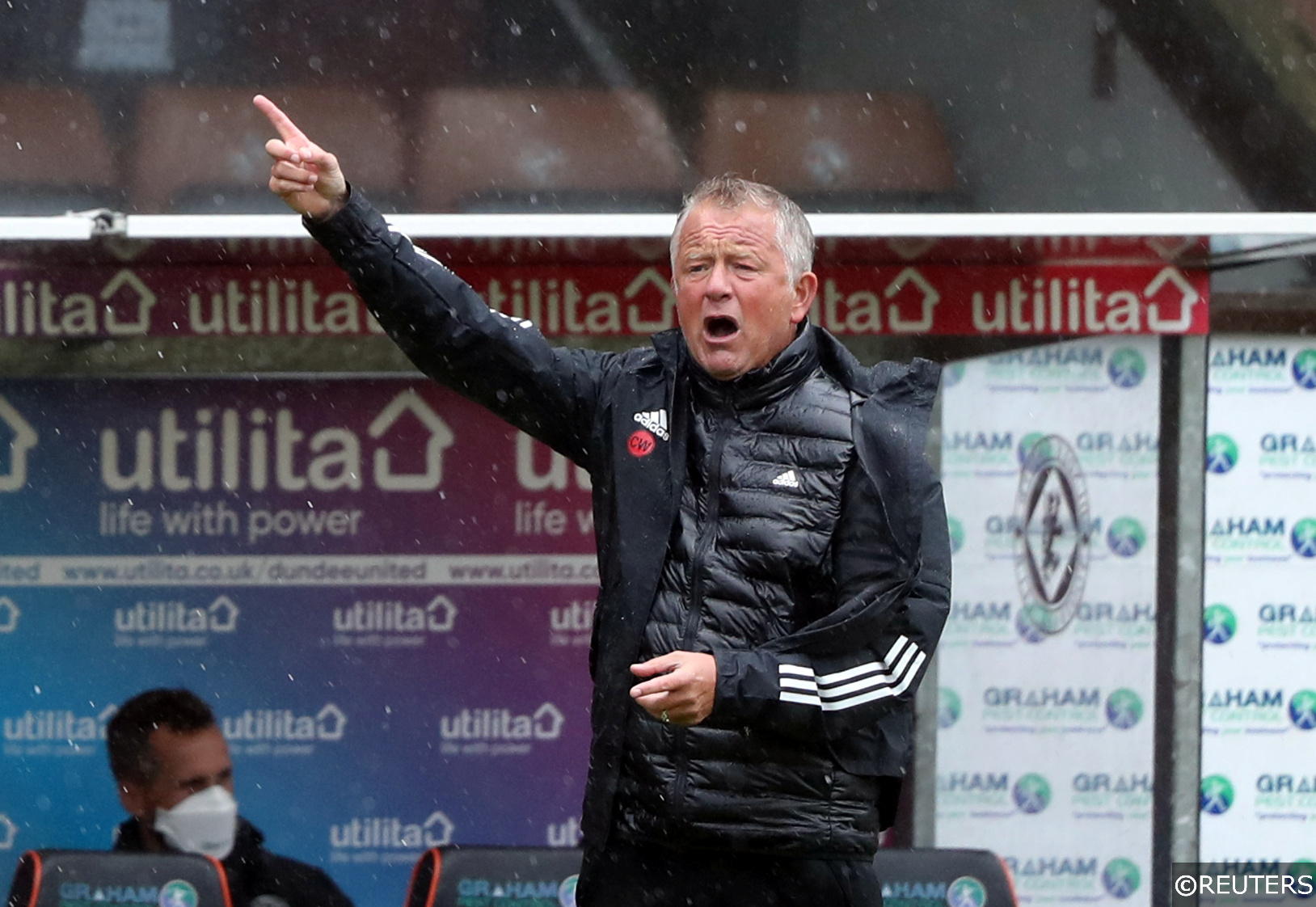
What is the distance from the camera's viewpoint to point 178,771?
18.6 feet

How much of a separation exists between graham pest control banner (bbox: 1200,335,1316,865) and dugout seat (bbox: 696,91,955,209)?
1616 millimetres

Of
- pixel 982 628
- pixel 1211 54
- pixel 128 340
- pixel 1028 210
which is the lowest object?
pixel 982 628

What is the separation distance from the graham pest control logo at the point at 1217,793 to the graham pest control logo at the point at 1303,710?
13.2 inches

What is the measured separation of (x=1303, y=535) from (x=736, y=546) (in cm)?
402

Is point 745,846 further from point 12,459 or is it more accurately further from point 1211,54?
point 12,459

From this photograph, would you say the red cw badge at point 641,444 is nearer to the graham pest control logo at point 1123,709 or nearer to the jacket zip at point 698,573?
the jacket zip at point 698,573

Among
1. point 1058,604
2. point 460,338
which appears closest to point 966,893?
point 1058,604

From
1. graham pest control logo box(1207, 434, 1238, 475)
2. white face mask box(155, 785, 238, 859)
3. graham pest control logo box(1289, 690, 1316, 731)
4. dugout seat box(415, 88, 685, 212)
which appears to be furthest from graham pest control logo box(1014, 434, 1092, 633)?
white face mask box(155, 785, 238, 859)

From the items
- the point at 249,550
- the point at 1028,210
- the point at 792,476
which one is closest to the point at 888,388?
the point at 792,476

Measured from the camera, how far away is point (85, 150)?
189 inches

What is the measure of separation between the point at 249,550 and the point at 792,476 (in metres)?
3.68

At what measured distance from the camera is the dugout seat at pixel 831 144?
15.8ft

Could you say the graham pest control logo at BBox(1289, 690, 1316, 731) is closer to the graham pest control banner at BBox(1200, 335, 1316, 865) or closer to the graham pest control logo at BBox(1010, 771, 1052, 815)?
the graham pest control banner at BBox(1200, 335, 1316, 865)

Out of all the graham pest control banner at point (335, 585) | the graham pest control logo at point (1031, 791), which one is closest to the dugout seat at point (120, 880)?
the graham pest control banner at point (335, 585)
